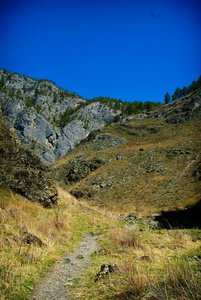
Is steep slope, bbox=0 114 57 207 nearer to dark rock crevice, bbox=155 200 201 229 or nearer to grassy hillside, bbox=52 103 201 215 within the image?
dark rock crevice, bbox=155 200 201 229

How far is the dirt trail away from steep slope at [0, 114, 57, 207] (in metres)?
5.55

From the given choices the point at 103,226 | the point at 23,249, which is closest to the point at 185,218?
the point at 103,226

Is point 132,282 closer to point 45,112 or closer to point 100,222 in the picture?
point 100,222

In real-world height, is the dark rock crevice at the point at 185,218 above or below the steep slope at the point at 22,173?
below

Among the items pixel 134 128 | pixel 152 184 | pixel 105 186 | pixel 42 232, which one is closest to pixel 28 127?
pixel 134 128

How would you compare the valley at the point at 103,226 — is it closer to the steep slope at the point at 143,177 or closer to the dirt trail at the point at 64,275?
the dirt trail at the point at 64,275

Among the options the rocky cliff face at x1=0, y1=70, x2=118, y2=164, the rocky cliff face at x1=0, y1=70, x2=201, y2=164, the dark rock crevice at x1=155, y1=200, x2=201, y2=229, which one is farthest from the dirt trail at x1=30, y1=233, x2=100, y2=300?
the rocky cliff face at x1=0, y1=70, x2=118, y2=164

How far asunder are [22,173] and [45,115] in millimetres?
150469

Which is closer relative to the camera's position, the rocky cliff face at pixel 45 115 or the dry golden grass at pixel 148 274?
the dry golden grass at pixel 148 274

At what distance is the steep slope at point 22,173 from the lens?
357 inches

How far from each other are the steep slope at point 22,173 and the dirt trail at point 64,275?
5.55 m

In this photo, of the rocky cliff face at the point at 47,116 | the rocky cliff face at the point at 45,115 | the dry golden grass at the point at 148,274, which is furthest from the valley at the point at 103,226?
the rocky cliff face at the point at 45,115

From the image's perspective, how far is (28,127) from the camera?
11588cm

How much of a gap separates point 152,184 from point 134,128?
43.0m
